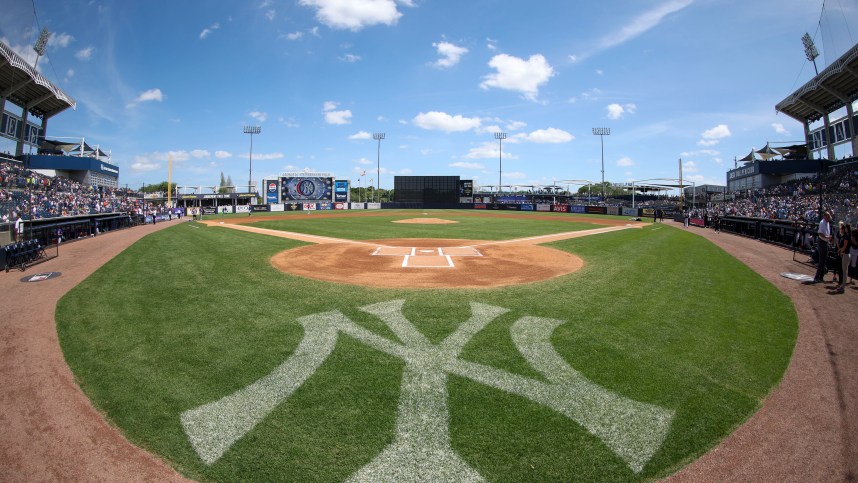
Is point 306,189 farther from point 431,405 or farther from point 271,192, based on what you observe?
point 431,405

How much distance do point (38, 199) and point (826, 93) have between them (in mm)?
78129

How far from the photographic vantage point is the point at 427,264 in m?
15.2

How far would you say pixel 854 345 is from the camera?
7.54 m

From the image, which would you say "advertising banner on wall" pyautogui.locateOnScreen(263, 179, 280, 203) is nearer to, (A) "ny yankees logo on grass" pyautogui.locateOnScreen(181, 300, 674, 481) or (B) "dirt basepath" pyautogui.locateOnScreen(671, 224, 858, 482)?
(A) "ny yankees logo on grass" pyautogui.locateOnScreen(181, 300, 674, 481)

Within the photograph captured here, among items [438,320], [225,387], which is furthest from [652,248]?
[225,387]

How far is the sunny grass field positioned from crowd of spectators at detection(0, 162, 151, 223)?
53.7 feet

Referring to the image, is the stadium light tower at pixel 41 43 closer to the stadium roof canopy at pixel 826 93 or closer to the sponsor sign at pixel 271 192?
the sponsor sign at pixel 271 192

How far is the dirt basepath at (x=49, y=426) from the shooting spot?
4.37 metres

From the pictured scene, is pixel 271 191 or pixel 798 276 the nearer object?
pixel 798 276

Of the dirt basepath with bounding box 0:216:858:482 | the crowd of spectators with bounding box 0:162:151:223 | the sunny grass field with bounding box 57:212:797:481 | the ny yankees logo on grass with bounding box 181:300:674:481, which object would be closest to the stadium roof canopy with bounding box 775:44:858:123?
the sunny grass field with bounding box 57:212:797:481

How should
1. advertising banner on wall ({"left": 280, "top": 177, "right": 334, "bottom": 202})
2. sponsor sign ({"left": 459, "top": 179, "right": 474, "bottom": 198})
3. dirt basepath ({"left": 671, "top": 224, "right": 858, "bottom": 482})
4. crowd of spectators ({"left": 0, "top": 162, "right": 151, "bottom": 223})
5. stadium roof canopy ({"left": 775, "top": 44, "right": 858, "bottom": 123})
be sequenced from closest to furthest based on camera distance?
dirt basepath ({"left": 671, "top": 224, "right": 858, "bottom": 482}) < crowd of spectators ({"left": 0, "top": 162, "right": 151, "bottom": 223}) < stadium roof canopy ({"left": 775, "top": 44, "right": 858, "bottom": 123}) < advertising banner on wall ({"left": 280, "top": 177, "right": 334, "bottom": 202}) < sponsor sign ({"left": 459, "top": 179, "right": 474, "bottom": 198})

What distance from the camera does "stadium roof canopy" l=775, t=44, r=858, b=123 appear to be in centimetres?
3741

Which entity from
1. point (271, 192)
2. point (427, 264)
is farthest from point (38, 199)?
point (271, 192)

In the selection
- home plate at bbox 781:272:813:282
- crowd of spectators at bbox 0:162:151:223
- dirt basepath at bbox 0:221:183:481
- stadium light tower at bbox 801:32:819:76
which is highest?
stadium light tower at bbox 801:32:819:76
